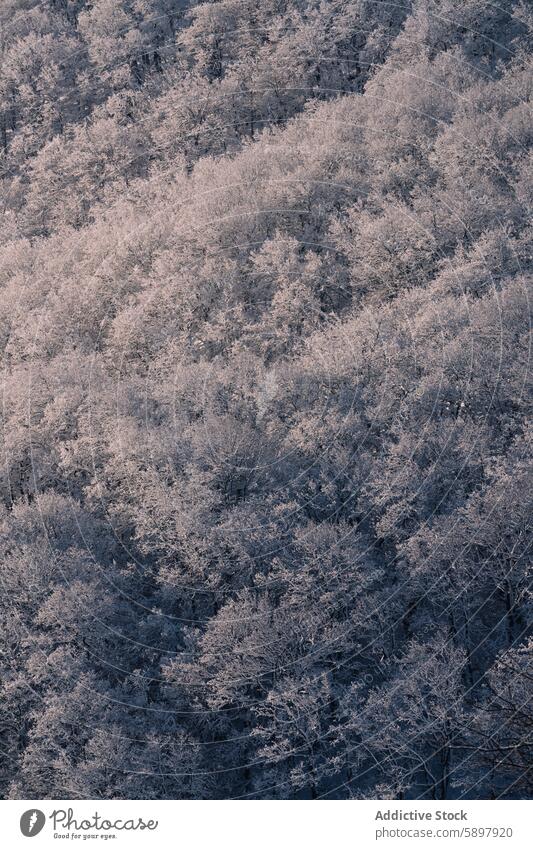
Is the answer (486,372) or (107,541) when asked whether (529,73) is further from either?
(107,541)

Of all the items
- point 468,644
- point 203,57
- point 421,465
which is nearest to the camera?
point 468,644

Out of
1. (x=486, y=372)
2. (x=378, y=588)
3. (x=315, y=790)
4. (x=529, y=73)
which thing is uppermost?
(x=529, y=73)

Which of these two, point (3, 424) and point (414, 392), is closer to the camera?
point (414, 392)

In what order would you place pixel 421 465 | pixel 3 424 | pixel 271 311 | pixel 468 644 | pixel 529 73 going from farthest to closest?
pixel 529 73 → pixel 271 311 → pixel 3 424 → pixel 421 465 → pixel 468 644

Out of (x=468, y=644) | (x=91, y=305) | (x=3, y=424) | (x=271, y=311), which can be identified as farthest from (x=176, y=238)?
(x=468, y=644)

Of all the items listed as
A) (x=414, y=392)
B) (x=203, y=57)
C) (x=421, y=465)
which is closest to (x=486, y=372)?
(x=414, y=392)

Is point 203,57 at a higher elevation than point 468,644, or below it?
higher
